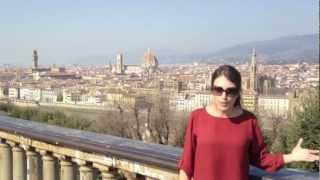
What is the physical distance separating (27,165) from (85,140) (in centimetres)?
98

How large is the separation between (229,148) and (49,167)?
1.84 metres

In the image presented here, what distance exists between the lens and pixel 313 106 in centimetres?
941

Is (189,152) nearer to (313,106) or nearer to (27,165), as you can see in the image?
(27,165)

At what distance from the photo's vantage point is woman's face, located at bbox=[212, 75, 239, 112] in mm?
2502

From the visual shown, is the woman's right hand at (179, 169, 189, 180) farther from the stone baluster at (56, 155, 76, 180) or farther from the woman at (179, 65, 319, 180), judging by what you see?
the stone baluster at (56, 155, 76, 180)

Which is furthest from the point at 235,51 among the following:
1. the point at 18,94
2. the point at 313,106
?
the point at 313,106

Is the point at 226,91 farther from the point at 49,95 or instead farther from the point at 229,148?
the point at 49,95

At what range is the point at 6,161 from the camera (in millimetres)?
4512

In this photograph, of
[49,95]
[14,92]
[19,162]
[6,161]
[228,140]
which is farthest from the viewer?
[49,95]

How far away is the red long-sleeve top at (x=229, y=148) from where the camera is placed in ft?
8.08

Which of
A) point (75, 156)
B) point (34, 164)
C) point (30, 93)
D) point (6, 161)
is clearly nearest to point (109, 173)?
Answer: point (75, 156)

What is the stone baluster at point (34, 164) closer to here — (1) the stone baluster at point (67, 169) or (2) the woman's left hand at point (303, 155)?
(1) the stone baluster at point (67, 169)

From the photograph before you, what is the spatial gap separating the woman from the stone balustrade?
0.09m

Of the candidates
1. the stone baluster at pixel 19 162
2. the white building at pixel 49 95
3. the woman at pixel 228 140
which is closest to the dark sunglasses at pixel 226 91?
the woman at pixel 228 140
